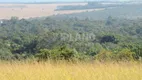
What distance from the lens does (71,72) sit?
195 inches

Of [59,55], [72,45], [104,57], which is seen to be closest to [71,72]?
[104,57]

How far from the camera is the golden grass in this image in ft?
15.2

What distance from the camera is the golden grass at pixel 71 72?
463cm

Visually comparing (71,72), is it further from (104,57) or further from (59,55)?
(59,55)

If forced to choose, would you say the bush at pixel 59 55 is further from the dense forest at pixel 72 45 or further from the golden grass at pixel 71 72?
the golden grass at pixel 71 72

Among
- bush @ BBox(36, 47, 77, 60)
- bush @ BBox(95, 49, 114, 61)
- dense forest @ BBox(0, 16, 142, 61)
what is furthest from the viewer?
dense forest @ BBox(0, 16, 142, 61)

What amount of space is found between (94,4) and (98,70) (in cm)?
13744

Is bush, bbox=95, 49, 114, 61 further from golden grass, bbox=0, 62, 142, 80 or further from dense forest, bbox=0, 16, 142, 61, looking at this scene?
golden grass, bbox=0, 62, 142, 80

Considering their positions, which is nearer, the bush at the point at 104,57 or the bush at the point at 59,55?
the bush at the point at 104,57

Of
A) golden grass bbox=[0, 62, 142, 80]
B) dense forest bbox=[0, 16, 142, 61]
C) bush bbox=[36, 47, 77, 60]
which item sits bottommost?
dense forest bbox=[0, 16, 142, 61]

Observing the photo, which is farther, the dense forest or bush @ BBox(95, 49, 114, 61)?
the dense forest

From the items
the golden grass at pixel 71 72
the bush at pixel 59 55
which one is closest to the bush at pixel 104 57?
the bush at pixel 59 55

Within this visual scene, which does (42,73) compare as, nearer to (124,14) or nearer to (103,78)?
(103,78)

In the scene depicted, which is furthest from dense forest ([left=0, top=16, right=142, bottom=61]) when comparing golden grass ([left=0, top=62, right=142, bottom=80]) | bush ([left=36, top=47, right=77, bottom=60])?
golden grass ([left=0, top=62, right=142, bottom=80])
